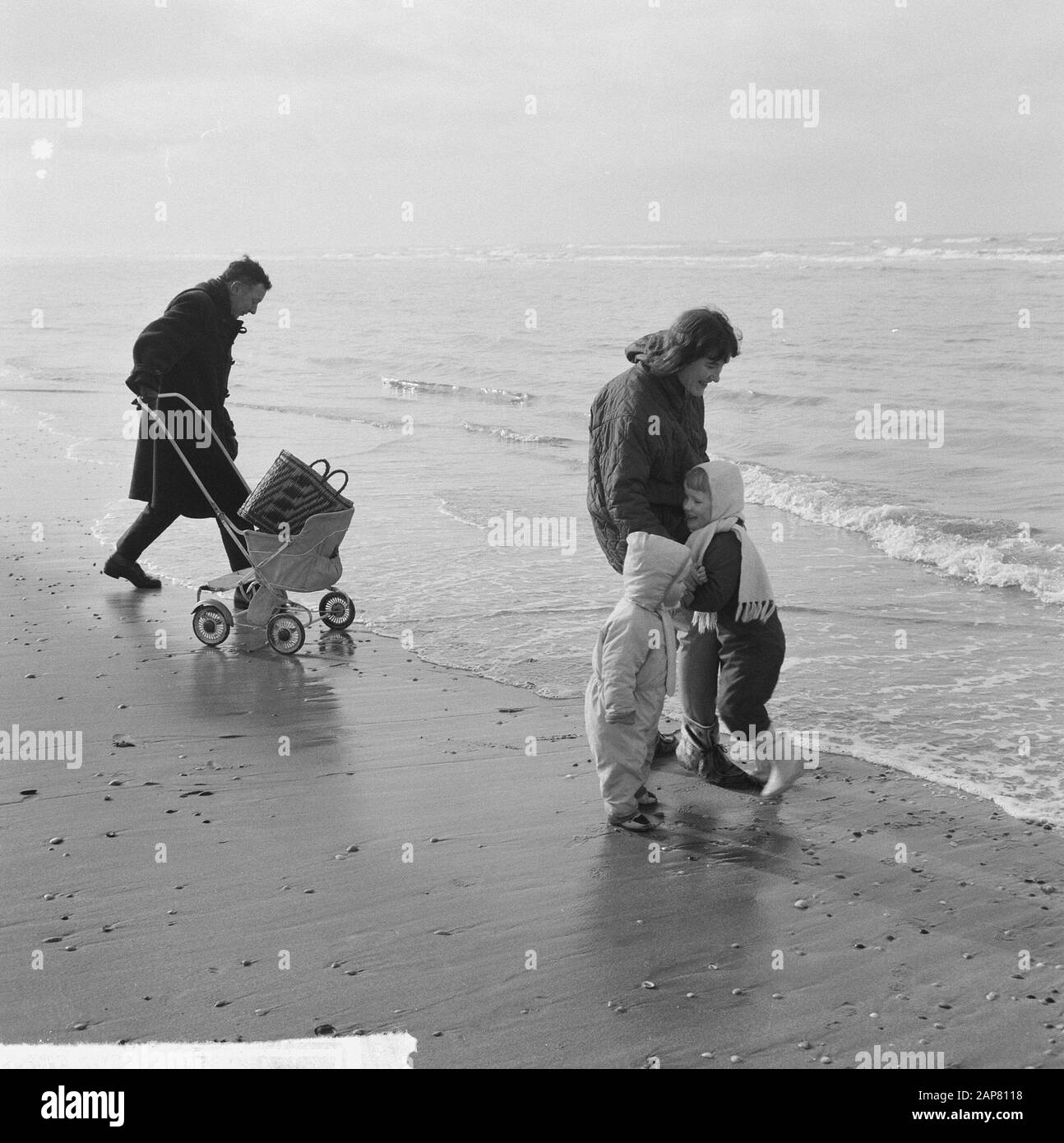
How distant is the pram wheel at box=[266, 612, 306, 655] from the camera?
593cm

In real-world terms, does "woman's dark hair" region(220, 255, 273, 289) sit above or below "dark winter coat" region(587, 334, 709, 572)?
above

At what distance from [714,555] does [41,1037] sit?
98.8 inches

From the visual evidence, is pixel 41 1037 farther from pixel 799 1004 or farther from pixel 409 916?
pixel 799 1004

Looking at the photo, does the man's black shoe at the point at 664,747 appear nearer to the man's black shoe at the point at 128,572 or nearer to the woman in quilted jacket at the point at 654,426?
the woman in quilted jacket at the point at 654,426

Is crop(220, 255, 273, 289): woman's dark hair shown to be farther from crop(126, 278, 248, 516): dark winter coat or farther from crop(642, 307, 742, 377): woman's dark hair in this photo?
crop(642, 307, 742, 377): woman's dark hair

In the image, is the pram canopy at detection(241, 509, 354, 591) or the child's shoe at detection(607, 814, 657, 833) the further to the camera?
the pram canopy at detection(241, 509, 354, 591)

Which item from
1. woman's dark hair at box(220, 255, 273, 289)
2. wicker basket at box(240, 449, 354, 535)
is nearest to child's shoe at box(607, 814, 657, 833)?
wicker basket at box(240, 449, 354, 535)

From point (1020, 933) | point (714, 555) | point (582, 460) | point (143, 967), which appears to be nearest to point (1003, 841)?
point (1020, 933)

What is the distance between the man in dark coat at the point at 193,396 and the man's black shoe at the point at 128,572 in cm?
19

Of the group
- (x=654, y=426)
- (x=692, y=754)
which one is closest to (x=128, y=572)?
(x=692, y=754)

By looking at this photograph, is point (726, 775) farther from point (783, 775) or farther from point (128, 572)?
point (128, 572)

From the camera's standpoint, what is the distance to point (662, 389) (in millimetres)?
4188

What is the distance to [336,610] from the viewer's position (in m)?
6.32

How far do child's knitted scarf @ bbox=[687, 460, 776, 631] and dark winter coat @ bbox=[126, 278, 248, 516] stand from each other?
9.32 feet
